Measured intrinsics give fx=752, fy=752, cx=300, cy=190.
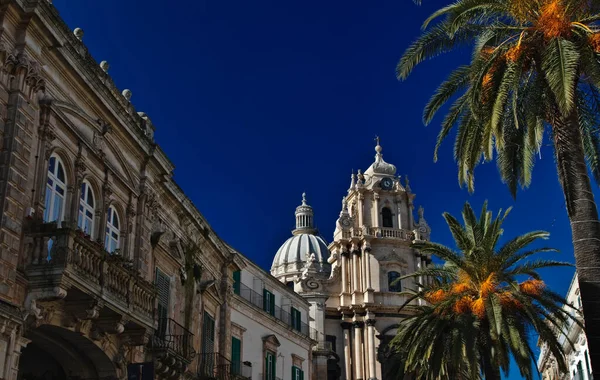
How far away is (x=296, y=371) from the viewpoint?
131 feet

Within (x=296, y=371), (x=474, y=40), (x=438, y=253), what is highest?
(x=474, y=40)

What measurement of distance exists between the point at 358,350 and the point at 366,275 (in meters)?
6.10

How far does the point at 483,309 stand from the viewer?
24.5 metres

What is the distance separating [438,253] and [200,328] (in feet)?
28.5

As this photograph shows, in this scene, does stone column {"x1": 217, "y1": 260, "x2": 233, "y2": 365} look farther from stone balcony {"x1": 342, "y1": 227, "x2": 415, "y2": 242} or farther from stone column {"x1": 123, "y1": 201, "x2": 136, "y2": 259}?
stone balcony {"x1": 342, "y1": 227, "x2": 415, "y2": 242}

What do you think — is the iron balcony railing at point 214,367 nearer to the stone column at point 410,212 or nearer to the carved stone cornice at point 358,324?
the carved stone cornice at point 358,324

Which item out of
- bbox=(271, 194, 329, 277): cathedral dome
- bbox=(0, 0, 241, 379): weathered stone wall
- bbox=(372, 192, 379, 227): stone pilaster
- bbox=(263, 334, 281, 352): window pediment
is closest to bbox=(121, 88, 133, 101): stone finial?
bbox=(0, 0, 241, 379): weathered stone wall

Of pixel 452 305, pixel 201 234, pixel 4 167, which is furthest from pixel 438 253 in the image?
pixel 4 167

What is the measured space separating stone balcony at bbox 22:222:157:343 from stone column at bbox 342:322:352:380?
→ 42.7 meters

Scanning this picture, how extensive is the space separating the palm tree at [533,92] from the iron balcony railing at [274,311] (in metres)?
18.1

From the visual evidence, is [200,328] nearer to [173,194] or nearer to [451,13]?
[173,194]

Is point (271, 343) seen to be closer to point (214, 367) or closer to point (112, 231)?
point (214, 367)

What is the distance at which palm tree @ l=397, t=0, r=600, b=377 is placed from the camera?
14891 mm

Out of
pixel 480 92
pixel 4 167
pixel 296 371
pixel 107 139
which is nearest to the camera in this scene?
pixel 4 167
